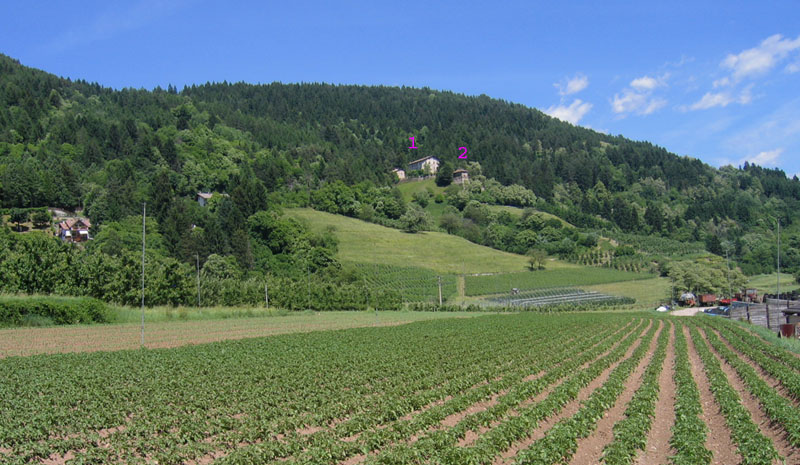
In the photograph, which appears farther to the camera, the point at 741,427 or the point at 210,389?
the point at 210,389

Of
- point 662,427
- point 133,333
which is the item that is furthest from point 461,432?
point 133,333

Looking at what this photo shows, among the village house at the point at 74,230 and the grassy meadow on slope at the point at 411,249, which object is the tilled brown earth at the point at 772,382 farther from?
the village house at the point at 74,230

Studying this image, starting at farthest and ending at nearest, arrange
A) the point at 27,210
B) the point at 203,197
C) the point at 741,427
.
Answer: the point at 203,197
the point at 27,210
the point at 741,427

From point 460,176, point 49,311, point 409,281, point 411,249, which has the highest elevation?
point 460,176

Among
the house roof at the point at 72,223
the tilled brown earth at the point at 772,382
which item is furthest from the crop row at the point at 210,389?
the house roof at the point at 72,223

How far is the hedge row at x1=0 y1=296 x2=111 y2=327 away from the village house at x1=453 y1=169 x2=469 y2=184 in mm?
152199

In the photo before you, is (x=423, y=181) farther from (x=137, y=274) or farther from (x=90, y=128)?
(x=137, y=274)

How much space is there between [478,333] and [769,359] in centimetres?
1822

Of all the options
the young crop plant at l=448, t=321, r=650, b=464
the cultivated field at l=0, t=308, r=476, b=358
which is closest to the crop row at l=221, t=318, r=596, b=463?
the young crop plant at l=448, t=321, r=650, b=464

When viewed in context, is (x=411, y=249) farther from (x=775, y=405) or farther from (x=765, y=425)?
(x=765, y=425)

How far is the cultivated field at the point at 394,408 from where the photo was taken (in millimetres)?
12391

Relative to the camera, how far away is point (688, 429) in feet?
45.6

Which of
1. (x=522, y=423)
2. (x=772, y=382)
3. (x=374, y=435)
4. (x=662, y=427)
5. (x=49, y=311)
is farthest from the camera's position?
(x=49, y=311)

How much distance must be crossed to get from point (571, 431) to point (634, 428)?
1.60 meters
